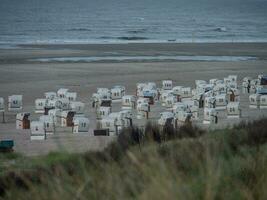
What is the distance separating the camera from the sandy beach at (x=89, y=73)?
19.6m

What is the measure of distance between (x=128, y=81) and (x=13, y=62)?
11951 millimetres

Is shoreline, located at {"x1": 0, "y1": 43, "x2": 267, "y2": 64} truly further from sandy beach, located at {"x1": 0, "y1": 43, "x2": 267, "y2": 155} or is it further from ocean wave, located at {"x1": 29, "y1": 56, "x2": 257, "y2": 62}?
ocean wave, located at {"x1": 29, "y1": 56, "x2": 257, "y2": 62}

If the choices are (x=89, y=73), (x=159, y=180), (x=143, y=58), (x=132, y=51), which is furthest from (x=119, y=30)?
(x=159, y=180)

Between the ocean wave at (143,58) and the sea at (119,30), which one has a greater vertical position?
the sea at (119,30)

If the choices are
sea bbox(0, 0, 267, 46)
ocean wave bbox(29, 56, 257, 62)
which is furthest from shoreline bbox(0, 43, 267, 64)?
sea bbox(0, 0, 267, 46)

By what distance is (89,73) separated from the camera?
124 ft

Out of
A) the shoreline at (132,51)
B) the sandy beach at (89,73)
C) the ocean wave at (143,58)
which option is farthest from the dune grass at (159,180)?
the ocean wave at (143,58)

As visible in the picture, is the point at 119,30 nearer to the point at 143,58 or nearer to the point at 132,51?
the point at 132,51

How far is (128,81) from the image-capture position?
1352 inches

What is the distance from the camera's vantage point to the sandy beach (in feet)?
64.2

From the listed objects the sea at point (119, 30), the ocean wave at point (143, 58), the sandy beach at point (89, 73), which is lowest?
the sandy beach at point (89, 73)

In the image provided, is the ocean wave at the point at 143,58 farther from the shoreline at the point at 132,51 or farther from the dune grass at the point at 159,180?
the dune grass at the point at 159,180

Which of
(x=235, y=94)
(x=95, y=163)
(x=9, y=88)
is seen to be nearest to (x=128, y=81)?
(x=9, y=88)

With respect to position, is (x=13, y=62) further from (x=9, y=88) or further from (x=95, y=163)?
(x=95, y=163)
